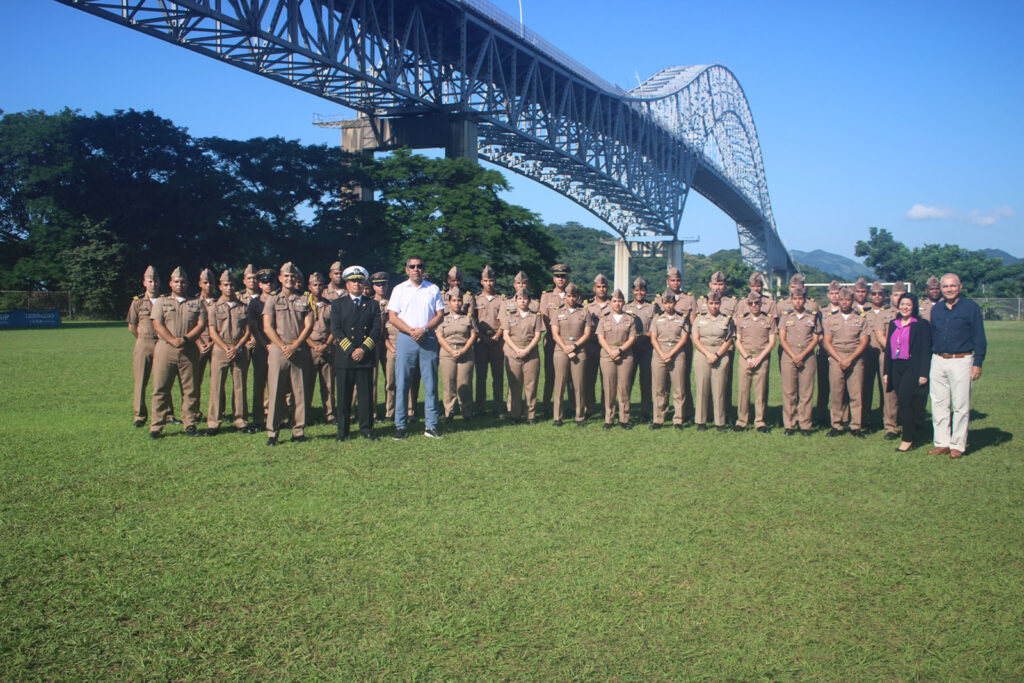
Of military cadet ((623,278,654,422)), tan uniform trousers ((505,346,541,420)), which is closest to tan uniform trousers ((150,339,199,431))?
tan uniform trousers ((505,346,541,420))

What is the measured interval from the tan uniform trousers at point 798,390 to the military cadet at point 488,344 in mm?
3351

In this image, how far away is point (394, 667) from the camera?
3117mm

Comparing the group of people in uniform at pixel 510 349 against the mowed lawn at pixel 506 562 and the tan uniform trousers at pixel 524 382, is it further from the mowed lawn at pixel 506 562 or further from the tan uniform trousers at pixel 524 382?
the mowed lawn at pixel 506 562

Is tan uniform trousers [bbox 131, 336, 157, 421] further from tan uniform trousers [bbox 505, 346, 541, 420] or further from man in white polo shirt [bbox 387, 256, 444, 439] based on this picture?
tan uniform trousers [bbox 505, 346, 541, 420]

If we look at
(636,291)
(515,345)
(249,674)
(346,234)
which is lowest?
(249,674)

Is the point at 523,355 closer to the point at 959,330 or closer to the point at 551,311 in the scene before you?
the point at 551,311

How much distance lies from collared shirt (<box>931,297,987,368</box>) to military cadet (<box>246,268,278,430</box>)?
6.74 metres

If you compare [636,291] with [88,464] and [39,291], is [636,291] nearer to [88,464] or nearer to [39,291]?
[88,464]

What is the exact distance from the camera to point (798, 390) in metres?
8.33

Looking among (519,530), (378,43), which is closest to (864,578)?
(519,530)

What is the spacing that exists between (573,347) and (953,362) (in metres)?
3.78

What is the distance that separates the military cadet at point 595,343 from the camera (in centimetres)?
896

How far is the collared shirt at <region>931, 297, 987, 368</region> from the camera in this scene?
23.3 ft

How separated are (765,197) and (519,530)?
333 feet
